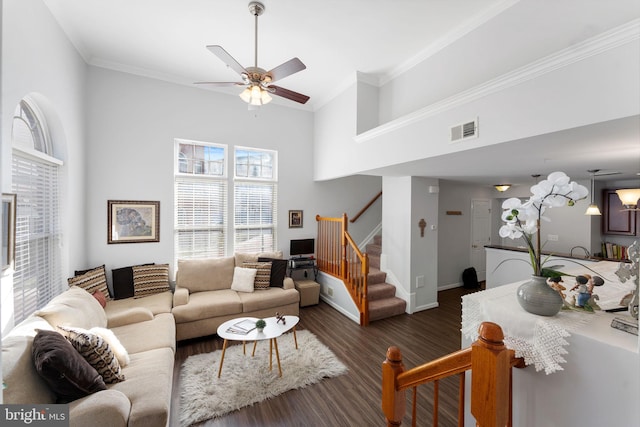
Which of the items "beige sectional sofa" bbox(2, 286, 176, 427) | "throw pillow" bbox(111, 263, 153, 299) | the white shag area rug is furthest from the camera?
"throw pillow" bbox(111, 263, 153, 299)

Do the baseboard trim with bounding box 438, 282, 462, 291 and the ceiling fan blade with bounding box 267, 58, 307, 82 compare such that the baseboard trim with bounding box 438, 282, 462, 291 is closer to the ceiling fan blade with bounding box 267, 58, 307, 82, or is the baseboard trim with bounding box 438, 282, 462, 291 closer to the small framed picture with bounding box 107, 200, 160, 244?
the ceiling fan blade with bounding box 267, 58, 307, 82

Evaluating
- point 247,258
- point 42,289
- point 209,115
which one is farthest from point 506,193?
point 42,289

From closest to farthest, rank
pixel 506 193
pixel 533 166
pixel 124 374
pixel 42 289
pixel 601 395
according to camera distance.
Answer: pixel 601 395, pixel 124 374, pixel 42 289, pixel 533 166, pixel 506 193

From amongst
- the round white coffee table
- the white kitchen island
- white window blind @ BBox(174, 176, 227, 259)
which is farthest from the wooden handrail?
the white kitchen island

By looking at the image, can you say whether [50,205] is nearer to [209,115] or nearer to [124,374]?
[124,374]

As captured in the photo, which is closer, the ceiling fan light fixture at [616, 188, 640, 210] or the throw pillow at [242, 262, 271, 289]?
the ceiling fan light fixture at [616, 188, 640, 210]

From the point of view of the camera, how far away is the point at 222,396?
268 centimetres

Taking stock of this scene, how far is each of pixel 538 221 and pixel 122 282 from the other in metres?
4.63

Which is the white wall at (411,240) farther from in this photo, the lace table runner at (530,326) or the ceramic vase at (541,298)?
the ceramic vase at (541,298)

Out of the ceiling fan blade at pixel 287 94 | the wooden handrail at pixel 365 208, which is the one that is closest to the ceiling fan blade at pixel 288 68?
the ceiling fan blade at pixel 287 94

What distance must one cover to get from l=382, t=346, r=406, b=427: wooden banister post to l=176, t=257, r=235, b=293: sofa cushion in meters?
3.47

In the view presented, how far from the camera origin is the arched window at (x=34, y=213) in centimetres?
264

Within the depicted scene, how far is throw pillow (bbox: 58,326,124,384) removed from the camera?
6.93 feet

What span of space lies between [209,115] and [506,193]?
6175mm
